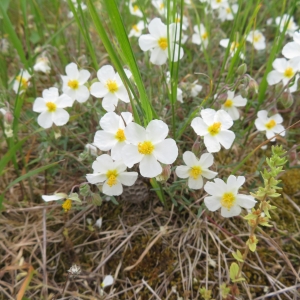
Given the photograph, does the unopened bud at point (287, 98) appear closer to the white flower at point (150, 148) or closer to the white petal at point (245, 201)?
the white petal at point (245, 201)

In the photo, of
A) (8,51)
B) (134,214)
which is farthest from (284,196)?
(8,51)

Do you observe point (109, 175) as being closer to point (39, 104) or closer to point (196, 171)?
point (196, 171)

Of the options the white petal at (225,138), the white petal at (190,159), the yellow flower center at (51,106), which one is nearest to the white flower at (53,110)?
the yellow flower center at (51,106)

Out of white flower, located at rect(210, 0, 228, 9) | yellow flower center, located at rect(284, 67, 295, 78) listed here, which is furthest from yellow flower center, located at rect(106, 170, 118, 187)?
white flower, located at rect(210, 0, 228, 9)

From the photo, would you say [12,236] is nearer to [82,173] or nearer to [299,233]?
[82,173]

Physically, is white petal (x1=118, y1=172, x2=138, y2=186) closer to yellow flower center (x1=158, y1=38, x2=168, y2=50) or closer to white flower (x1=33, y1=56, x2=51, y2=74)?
yellow flower center (x1=158, y1=38, x2=168, y2=50)

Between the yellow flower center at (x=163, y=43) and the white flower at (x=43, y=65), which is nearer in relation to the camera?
the yellow flower center at (x=163, y=43)
